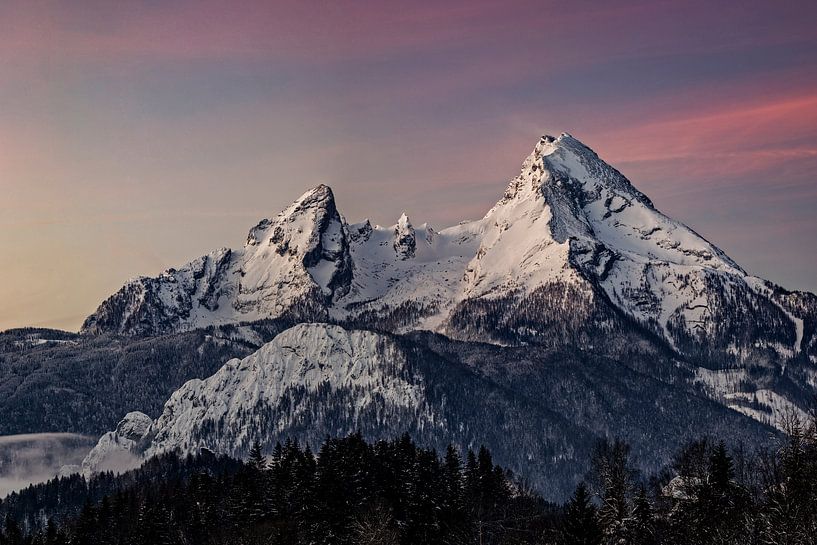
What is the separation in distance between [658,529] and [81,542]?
7956 centimetres

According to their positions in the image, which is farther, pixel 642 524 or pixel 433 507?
pixel 433 507

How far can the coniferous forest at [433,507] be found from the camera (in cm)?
12038

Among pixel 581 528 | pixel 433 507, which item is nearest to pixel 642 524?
pixel 581 528

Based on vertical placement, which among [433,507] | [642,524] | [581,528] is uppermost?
[433,507]

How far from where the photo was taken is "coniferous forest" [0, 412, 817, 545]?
120 metres

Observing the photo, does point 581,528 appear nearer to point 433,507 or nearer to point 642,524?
point 642,524

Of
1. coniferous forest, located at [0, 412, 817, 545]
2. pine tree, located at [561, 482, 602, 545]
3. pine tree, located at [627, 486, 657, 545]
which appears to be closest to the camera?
pine tree, located at [561, 482, 602, 545]

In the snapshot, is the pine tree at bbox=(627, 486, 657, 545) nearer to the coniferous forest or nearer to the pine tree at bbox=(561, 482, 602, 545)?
the coniferous forest

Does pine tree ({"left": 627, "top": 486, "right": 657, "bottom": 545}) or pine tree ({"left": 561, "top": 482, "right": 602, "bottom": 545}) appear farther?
pine tree ({"left": 627, "top": 486, "right": 657, "bottom": 545})

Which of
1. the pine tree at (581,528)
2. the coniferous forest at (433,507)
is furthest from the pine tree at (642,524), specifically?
the pine tree at (581,528)

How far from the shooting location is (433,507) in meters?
146

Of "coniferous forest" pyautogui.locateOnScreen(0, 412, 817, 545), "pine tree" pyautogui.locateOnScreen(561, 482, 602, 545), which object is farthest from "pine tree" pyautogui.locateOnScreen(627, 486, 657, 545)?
"pine tree" pyautogui.locateOnScreen(561, 482, 602, 545)

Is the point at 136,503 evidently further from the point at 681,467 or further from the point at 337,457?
the point at 681,467

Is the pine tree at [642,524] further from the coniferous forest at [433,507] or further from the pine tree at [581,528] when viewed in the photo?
the pine tree at [581,528]
